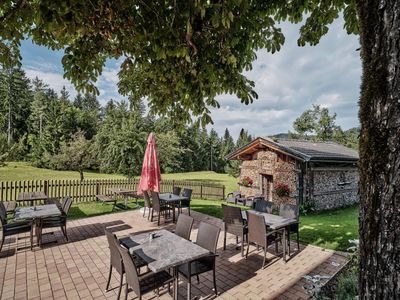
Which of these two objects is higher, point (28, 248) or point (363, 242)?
point (363, 242)

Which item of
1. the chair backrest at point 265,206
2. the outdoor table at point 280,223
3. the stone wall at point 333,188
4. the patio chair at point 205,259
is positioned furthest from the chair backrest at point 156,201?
the stone wall at point 333,188

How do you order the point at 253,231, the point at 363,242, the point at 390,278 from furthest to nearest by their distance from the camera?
1. the point at 253,231
2. the point at 363,242
3. the point at 390,278

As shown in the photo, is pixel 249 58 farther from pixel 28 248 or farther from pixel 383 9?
pixel 28 248

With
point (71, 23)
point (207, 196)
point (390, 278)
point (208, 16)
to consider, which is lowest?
point (207, 196)

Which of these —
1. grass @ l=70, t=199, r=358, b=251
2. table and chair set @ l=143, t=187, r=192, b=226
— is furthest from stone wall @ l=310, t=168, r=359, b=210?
table and chair set @ l=143, t=187, r=192, b=226

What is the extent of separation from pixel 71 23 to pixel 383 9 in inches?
112

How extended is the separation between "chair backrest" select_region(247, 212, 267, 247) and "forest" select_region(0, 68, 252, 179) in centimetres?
229

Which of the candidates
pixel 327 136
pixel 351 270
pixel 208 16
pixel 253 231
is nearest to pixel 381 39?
pixel 208 16

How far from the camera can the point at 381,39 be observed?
113 centimetres

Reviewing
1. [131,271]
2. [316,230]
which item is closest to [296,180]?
[316,230]

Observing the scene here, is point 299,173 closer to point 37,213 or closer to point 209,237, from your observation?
point 209,237

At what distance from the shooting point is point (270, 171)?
13109 mm

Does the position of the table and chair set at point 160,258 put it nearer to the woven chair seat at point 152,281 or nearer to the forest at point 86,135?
the woven chair seat at point 152,281

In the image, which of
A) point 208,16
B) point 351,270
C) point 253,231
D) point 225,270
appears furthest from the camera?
point 253,231
